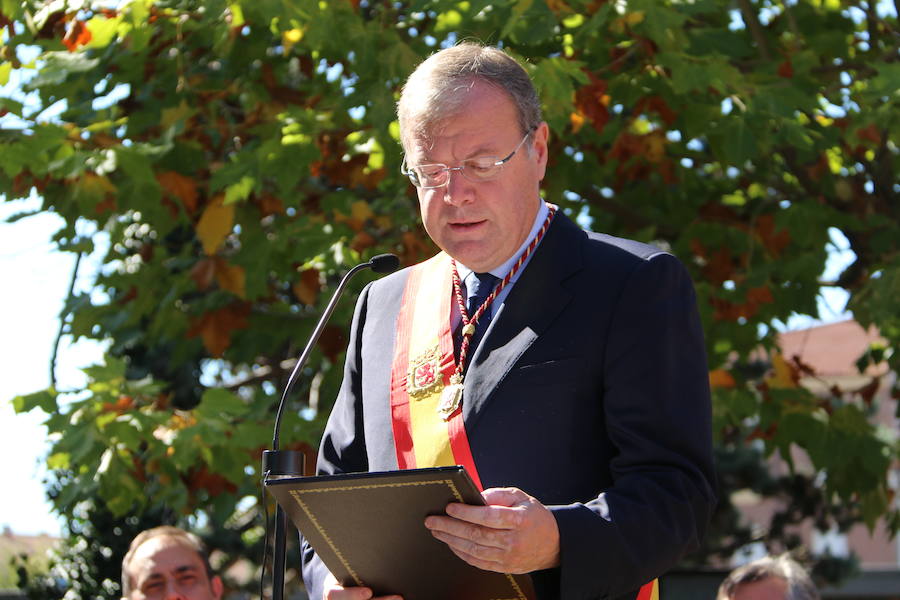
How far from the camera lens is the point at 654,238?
6.14 metres

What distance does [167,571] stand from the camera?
181 inches

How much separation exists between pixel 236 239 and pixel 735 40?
2471 millimetres

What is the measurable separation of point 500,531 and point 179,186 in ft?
12.2

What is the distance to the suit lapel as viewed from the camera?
2.19 metres

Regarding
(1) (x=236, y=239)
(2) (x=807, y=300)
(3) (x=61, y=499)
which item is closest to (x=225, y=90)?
(1) (x=236, y=239)

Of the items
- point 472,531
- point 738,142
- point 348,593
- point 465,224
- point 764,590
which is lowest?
point 764,590

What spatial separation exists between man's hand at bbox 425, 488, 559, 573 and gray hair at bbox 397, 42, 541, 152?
717 millimetres

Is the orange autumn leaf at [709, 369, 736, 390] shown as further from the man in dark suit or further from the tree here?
the man in dark suit

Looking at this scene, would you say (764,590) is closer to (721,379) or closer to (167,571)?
(721,379)

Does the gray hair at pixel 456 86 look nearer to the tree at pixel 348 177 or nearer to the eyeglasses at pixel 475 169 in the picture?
the eyeglasses at pixel 475 169

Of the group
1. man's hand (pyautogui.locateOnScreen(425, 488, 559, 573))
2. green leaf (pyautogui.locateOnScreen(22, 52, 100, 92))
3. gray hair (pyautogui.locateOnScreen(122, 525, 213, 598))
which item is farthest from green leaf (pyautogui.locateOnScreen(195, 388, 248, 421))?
man's hand (pyautogui.locateOnScreen(425, 488, 559, 573))

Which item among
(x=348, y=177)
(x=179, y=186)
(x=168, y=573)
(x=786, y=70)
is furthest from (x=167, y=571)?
(x=786, y=70)

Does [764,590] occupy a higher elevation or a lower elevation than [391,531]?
lower

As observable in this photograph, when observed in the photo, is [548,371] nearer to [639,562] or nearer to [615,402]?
[615,402]
